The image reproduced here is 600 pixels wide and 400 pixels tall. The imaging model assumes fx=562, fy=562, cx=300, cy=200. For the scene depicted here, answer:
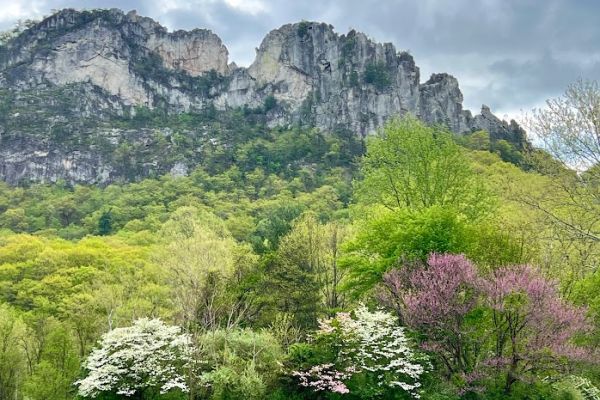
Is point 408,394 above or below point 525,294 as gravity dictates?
below

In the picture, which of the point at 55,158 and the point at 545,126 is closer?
the point at 545,126

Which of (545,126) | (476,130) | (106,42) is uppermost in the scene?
(106,42)

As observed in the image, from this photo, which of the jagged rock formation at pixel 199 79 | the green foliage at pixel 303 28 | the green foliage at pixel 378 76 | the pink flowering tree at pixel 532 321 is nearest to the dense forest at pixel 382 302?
the pink flowering tree at pixel 532 321

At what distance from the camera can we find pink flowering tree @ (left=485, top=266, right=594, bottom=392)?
52.7 feet

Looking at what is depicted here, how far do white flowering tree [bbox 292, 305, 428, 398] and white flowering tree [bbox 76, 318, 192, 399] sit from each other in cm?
453

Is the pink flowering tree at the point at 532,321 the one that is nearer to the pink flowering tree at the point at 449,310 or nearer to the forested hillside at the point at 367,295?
the forested hillside at the point at 367,295

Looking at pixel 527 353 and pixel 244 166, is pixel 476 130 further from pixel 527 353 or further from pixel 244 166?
pixel 527 353

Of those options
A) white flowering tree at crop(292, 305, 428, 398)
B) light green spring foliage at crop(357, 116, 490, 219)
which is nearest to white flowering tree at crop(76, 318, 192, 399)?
white flowering tree at crop(292, 305, 428, 398)

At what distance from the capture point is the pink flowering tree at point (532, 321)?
16.1 metres

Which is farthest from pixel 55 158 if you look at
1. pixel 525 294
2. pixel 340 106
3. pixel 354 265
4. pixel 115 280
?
pixel 525 294

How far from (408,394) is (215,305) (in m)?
10.4

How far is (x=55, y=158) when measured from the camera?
4203 inches

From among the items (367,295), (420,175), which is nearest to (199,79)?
(420,175)

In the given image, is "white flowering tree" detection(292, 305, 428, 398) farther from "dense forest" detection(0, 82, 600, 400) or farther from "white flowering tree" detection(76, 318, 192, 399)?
"white flowering tree" detection(76, 318, 192, 399)
